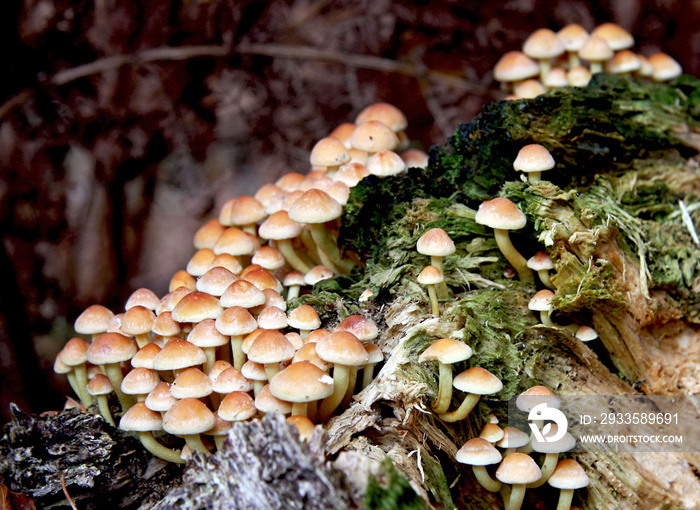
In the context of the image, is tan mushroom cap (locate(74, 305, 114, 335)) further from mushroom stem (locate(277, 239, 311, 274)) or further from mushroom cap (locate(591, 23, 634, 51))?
mushroom cap (locate(591, 23, 634, 51))

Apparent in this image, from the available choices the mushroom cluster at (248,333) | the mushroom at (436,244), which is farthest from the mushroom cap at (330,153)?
the mushroom at (436,244)

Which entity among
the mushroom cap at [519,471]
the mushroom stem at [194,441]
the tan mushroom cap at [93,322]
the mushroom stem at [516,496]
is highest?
the tan mushroom cap at [93,322]

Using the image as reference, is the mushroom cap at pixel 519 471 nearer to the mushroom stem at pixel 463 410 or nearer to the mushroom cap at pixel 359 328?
the mushroom stem at pixel 463 410

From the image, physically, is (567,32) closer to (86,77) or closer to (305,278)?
(305,278)

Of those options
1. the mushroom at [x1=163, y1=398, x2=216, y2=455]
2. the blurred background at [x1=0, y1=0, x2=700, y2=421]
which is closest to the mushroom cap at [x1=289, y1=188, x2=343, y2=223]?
the mushroom at [x1=163, y1=398, x2=216, y2=455]

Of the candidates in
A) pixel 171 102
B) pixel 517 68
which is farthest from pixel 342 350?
pixel 171 102
